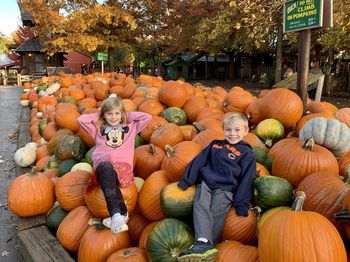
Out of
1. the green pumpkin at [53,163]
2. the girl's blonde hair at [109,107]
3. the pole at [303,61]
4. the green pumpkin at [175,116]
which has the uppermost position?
the pole at [303,61]

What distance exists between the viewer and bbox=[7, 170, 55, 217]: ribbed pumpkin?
354 cm

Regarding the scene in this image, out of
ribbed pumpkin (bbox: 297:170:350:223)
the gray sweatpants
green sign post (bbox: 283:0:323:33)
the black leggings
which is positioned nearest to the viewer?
ribbed pumpkin (bbox: 297:170:350:223)

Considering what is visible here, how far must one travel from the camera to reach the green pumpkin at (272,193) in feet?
8.11

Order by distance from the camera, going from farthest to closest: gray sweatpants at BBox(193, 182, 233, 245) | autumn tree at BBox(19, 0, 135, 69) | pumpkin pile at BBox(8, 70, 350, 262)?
autumn tree at BBox(19, 0, 135, 69), gray sweatpants at BBox(193, 182, 233, 245), pumpkin pile at BBox(8, 70, 350, 262)

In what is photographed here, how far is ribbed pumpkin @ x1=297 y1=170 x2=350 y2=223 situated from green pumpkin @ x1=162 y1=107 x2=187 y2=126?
2591mm

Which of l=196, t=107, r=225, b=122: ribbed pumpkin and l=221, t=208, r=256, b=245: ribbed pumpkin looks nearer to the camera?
l=221, t=208, r=256, b=245: ribbed pumpkin

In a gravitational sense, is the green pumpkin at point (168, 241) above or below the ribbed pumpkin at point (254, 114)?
below

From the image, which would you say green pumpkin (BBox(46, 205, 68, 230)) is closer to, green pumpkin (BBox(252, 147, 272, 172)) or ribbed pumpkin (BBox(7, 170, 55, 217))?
ribbed pumpkin (BBox(7, 170, 55, 217))

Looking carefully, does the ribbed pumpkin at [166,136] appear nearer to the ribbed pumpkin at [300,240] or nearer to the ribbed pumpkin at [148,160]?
the ribbed pumpkin at [148,160]

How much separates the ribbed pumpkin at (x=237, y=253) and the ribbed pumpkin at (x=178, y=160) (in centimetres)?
82

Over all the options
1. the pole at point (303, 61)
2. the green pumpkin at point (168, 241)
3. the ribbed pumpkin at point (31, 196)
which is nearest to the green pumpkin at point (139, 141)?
the ribbed pumpkin at point (31, 196)

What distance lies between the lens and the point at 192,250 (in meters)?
2.19

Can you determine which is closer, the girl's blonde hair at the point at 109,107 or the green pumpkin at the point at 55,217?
the girl's blonde hair at the point at 109,107

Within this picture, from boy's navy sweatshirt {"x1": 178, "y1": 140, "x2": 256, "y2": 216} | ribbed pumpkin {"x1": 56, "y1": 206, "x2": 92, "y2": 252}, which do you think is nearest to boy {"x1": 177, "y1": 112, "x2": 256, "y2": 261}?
boy's navy sweatshirt {"x1": 178, "y1": 140, "x2": 256, "y2": 216}
